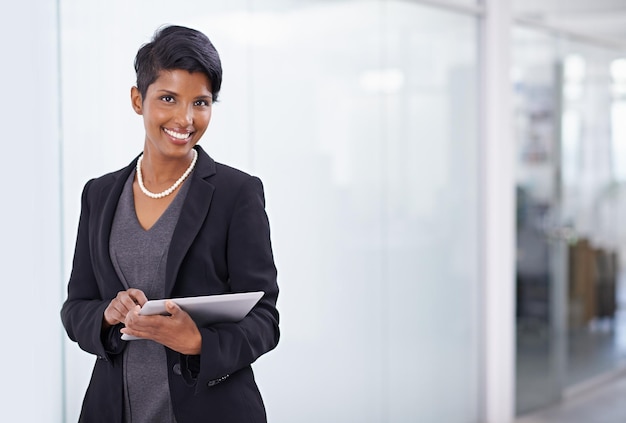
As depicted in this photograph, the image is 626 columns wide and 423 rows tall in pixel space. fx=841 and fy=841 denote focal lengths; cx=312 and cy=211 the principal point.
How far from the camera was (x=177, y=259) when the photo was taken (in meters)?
1.83

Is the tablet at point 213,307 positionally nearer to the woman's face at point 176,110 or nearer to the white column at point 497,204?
the woman's face at point 176,110

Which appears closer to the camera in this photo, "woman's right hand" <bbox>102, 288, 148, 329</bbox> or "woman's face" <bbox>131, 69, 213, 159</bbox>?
"woman's right hand" <bbox>102, 288, 148, 329</bbox>

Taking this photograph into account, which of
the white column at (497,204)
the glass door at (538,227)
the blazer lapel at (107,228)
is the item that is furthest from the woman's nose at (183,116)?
the glass door at (538,227)

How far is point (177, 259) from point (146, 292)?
119 millimetres

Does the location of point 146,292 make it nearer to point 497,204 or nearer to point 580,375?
point 497,204

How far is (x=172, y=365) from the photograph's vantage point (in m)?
1.87

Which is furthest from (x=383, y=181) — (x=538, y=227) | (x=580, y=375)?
(x=580, y=375)

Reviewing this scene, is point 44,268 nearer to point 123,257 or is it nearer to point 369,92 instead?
point 123,257

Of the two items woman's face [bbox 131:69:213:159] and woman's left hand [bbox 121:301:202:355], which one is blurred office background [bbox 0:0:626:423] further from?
woman's left hand [bbox 121:301:202:355]

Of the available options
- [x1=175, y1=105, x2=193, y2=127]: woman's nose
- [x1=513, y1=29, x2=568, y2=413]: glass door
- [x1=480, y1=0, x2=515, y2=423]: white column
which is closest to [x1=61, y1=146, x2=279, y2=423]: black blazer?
[x1=175, y1=105, x2=193, y2=127]: woman's nose

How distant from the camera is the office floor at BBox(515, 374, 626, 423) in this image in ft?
16.8

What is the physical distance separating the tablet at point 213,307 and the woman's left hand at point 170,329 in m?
0.01

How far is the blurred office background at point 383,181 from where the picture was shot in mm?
2777

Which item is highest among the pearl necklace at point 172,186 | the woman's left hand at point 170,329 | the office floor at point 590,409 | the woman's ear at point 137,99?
the woman's ear at point 137,99
